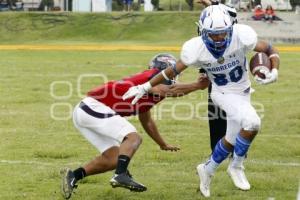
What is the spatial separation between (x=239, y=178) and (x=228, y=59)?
1.13 metres

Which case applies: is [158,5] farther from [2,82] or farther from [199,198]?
[199,198]

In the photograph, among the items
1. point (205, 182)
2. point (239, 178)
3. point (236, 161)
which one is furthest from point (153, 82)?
point (239, 178)

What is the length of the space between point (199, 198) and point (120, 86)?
1.18 meters

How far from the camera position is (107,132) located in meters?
5.99

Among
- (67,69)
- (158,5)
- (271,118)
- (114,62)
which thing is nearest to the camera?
(271,118)

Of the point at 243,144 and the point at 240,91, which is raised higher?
the point at 240,91

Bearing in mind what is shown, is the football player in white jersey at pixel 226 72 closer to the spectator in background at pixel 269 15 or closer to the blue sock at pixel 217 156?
the blue sock at pixel 217 156

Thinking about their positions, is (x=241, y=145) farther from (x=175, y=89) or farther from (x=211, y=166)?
(x=175, y=89)

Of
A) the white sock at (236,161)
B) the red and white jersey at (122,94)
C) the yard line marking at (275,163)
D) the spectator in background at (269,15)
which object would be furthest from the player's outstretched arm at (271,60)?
the spectator in background at (269,15)


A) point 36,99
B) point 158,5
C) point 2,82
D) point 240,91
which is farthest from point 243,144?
point 158,5

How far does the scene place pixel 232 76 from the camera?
20.7 feet

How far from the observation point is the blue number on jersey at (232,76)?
6289 mm

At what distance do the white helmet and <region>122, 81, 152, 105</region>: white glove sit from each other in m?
0.63

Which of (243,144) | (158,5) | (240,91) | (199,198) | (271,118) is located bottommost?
(158,5)
